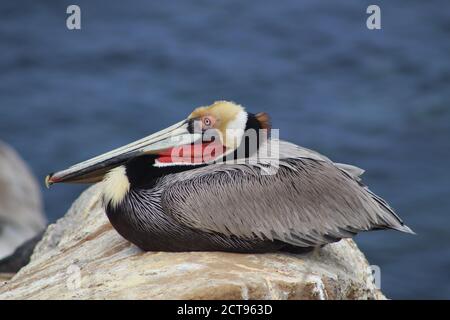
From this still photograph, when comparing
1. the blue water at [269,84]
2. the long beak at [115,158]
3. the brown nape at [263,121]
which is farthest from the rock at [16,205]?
the brown nape at [263,121]

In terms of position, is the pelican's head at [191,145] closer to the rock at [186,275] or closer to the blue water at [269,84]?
the rock at [186,275]

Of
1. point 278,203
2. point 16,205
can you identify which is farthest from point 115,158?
point 16,205

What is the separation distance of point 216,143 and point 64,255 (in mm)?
1579

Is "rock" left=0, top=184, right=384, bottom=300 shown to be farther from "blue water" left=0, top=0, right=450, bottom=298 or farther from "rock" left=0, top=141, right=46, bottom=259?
"blue water" left=0, top=0, right=450, bottom=298

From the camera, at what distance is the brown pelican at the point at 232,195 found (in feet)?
24.2

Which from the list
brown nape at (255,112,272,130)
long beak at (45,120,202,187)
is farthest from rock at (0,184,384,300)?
brown nape at (255,112,272,130)

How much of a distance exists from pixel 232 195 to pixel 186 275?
2.58 feet

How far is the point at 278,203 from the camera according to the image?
7.49 metres

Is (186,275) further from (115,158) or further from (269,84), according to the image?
(269,84)
